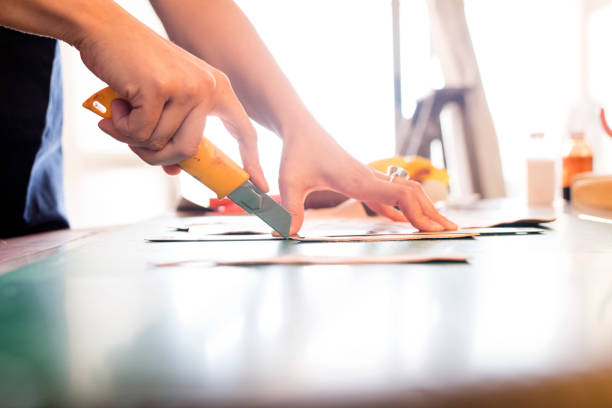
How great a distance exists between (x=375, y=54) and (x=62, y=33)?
2866 mm

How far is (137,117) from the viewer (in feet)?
1.48

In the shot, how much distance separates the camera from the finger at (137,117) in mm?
442

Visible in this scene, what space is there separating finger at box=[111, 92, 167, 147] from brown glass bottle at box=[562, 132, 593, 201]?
1316 millimetres

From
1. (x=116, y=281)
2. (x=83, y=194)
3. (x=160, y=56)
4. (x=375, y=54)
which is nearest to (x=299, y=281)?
(x=116, y=281)

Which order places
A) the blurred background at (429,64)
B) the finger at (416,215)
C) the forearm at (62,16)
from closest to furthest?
the forearm at (62,16) → the finger at (416,215) → the blurred background at (429,64)

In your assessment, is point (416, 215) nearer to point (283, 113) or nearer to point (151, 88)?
point (283, 113)

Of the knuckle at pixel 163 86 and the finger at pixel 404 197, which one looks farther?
the finger at pixel 404 197

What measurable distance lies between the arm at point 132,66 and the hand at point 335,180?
0.27 metres

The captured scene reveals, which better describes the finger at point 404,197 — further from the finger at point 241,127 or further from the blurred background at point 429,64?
the blurred background at point 429,64

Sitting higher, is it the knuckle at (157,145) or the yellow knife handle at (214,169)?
the knuckle at (157,145)

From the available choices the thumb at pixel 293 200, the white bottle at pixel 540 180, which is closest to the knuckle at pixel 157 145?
the thumb at pixel 293 200

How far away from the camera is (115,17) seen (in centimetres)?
44

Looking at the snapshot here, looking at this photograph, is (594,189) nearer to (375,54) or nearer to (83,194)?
(83,194)

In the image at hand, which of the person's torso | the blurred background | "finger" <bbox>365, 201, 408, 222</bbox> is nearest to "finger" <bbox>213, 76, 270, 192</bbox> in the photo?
"finger" <bbox>365, 201, 408, 222</bbox>
